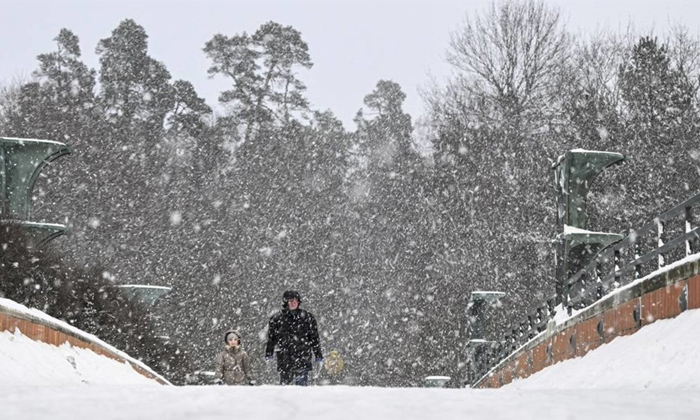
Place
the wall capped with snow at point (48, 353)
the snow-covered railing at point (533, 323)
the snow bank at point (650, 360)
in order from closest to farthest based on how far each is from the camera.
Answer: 1. the snow bank at point (650, 360)
2. the wall capped with snow at point (48, 353)
3. the snow-covered railing at point (533, 323)

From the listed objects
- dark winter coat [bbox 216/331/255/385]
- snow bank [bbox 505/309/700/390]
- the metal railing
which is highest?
the metal railing

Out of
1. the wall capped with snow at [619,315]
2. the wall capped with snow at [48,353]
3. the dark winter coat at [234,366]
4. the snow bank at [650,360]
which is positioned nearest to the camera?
the snow bank at [650,360]

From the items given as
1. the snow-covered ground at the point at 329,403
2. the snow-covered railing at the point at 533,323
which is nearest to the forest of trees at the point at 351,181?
the snow-covered railing at the point at 533,323

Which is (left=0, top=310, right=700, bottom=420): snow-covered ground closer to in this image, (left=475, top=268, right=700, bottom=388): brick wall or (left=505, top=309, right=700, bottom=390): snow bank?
(left=505, top=309, right=700, bottom=390): snow bank

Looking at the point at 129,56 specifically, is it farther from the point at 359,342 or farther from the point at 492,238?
the point at 492,238

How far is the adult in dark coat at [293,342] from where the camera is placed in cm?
1322

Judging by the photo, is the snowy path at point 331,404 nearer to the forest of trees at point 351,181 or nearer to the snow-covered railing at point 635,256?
the snow-covered railing at point 635,256

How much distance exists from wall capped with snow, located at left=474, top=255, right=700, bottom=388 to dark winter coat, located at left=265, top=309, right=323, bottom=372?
129 inches

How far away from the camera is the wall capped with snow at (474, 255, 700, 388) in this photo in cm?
1130

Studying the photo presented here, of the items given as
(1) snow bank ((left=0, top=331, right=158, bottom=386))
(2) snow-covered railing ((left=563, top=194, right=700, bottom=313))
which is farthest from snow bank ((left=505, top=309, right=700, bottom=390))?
(1) snow bank ((left=0, top=331, right=158, bottom=386))

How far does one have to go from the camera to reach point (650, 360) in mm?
10773

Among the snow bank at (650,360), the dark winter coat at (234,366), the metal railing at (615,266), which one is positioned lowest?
the dark winter coat at (234,366)

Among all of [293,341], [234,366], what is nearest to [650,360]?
[293,341]

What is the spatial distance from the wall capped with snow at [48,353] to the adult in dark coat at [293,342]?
79.3 inches
